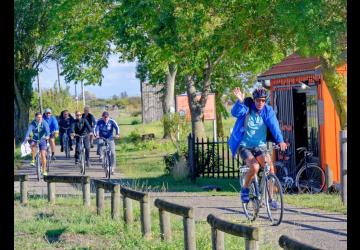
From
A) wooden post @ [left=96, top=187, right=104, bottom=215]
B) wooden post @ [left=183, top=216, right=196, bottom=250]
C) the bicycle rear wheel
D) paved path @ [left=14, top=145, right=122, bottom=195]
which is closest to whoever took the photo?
wooden post @ [left=183, top=216, right=196, bottom=250]

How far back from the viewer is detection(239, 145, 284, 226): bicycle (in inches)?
557

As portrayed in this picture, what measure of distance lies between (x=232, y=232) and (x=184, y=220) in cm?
182

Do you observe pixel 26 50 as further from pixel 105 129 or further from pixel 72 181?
pixel 72 181

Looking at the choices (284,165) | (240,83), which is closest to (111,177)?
(284,165)

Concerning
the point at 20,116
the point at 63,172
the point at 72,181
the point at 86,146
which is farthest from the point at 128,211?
the point at 20,116

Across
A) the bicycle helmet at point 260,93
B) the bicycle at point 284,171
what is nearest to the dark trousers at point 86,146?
the bicycle at point 284,171

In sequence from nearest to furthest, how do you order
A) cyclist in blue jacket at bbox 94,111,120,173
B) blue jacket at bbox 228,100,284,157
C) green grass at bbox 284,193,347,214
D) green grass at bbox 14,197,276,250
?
green grass at bbox 14,197,276,250 → blue jacket at bbox 228,100,284,157 → green grass at bbox 284,193,347,214 → cyclist in blue jacket at bbox 94,111,120,173

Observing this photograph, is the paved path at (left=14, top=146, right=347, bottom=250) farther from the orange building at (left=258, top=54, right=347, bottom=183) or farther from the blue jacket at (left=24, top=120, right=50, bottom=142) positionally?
the orange building at (left=258, top=54, right=347, bottom=183)

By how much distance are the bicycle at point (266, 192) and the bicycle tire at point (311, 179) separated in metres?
6.11

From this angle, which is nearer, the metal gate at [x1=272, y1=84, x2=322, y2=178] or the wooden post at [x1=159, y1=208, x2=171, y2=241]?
the wooden post at [x1=159, y1=208, x2=171, y2=241]

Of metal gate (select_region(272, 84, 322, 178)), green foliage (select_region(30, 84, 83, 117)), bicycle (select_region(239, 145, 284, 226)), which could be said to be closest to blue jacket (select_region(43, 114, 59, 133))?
metal gate (select_region(272, 84, 322, 178))

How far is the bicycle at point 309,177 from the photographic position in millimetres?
20812

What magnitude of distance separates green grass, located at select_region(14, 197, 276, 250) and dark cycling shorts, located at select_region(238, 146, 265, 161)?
3.84 feet
